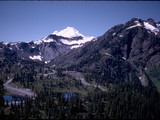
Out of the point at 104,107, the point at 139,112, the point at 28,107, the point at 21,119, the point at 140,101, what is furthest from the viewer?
the point at 140,101

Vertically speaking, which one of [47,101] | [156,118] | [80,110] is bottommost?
[156,118]

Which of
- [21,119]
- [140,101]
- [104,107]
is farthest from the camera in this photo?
[140,101]

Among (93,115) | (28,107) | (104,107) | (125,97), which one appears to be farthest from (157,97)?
(28,107)

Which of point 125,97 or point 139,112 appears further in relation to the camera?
point 125,97

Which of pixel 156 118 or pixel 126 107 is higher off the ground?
pixel 126 107

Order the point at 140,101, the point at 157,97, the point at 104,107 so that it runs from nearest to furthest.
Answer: the point at 104,107 < the point at 140,101 < the point at 157,97

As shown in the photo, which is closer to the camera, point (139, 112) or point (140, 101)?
point (139, 112)

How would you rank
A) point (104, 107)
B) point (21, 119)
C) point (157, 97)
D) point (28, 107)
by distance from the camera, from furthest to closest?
point (157, 97)
point (104, 107)
point (28, 107)
point (21, 119)

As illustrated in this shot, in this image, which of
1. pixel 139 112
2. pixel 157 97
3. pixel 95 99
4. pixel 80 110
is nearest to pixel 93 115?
pixel 80 110

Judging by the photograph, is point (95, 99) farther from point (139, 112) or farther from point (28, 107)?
point (28, 107)
